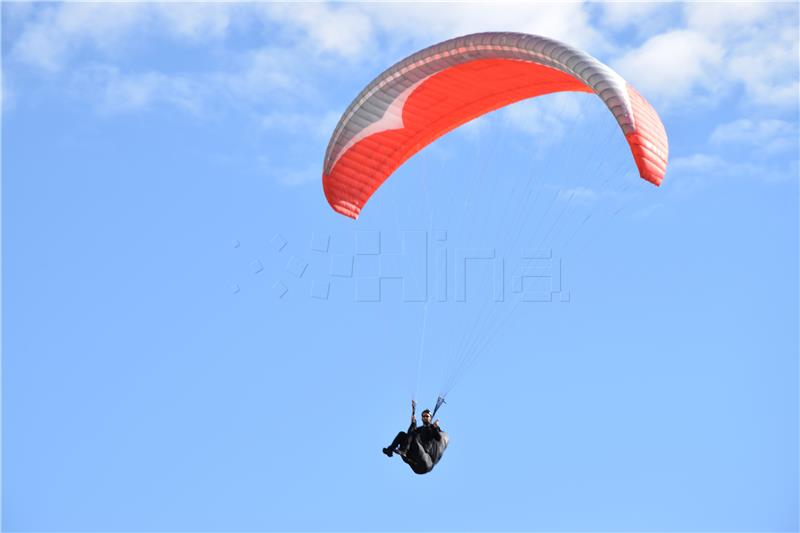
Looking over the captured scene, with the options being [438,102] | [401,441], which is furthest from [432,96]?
[401,441]

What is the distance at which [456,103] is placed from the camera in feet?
80.1

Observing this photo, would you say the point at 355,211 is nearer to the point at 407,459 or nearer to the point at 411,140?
the point at 411,140

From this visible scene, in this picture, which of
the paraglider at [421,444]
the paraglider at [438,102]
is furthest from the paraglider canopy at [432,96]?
the paraglider at [421,444]

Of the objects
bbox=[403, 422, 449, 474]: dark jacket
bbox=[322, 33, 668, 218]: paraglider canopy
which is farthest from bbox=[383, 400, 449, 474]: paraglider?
bbox=[322, 33, 668, 218]: paraglider canopy

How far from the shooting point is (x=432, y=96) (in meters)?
24.1

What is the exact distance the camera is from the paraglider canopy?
73.3ft

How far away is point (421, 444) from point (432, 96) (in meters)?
5.23

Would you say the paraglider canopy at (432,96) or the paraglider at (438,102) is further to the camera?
the paraglider canopy at (432,96)

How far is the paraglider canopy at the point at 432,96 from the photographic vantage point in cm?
2234

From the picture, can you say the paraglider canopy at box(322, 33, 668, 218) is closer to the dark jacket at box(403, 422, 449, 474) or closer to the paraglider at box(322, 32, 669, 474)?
the paraglider at box(322, 32, 669, 474)

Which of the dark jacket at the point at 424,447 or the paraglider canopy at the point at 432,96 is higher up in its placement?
the paraglider canopy at the point at 432,96

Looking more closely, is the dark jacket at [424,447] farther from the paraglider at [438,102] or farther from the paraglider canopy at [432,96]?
the paraglider canopy at [432,96]

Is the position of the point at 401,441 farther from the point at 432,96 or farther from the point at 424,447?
the point at 432,96

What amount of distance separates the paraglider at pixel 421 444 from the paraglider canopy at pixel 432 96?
12.7ft
